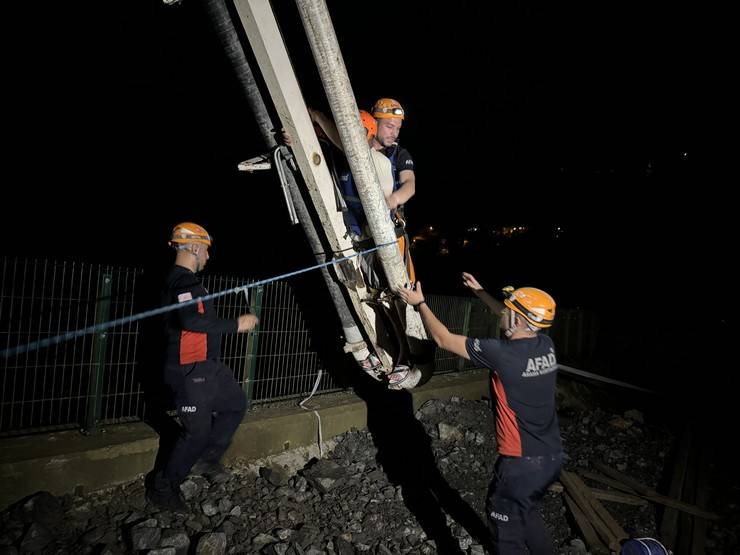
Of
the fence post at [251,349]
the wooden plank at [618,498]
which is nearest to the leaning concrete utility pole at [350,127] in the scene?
the fence post at [251,349]

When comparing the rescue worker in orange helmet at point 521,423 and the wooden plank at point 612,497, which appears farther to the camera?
the wooden plank at point 612,497

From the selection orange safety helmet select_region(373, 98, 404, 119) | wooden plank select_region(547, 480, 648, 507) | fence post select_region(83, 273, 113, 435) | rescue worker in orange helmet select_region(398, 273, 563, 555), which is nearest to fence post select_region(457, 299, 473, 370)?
wooden plank select_region(547, 480, 648, 507)

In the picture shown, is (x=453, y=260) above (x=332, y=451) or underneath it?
above

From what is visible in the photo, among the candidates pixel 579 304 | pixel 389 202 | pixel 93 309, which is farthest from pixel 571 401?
pixel 579 304

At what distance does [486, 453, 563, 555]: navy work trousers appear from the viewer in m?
3.24

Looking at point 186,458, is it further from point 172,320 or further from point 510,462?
point 510,462

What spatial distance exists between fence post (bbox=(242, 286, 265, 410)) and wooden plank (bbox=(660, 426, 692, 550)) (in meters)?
5.26

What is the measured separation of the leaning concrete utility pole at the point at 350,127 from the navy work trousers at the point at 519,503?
1.76 meters

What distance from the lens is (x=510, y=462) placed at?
130 inches

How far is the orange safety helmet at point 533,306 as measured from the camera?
3.37 m

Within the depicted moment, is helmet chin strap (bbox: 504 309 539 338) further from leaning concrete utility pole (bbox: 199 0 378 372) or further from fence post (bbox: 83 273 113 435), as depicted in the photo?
fence post (bbox: 83 273 113 435)

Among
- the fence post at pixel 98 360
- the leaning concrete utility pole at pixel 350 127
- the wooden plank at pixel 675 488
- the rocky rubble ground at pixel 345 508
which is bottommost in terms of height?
the wooden plank at pixel 675 488

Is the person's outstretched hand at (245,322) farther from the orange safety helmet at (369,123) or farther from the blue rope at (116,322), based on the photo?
the orange safety helmet at (369,123)

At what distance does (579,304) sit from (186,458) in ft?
90.9
